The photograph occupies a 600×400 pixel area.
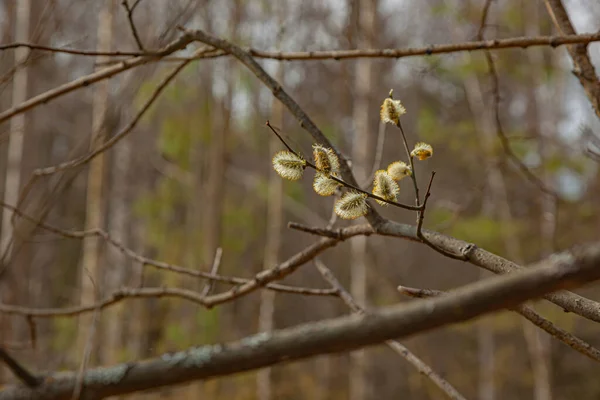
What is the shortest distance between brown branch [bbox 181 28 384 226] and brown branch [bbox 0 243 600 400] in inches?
32.1

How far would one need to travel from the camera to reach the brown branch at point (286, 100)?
1.60 meters

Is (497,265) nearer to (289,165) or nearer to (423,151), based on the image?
(423,151)

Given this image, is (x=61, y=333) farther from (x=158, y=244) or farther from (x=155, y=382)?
(x=155, y=382)

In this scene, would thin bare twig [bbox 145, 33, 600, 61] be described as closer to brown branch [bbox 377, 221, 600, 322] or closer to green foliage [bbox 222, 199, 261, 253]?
brown branch [bbox 377, 221, 600, 322]

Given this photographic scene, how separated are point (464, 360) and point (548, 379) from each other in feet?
24.0

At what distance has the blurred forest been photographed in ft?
21.5

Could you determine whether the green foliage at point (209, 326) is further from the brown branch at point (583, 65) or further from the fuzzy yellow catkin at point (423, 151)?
the fuzzy yellow catkin at point (423, 151)

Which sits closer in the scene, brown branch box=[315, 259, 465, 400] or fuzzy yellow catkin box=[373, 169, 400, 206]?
fuzzy yellow catkin box=[373, 169, 400, 206]

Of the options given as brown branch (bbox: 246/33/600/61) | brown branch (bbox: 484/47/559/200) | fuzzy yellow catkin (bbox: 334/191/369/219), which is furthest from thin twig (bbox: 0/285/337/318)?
brown branch (bbox: 484/47/559/200)

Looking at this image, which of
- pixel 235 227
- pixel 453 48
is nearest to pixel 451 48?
pixel 453 48

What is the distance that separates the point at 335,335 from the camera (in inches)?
28.2

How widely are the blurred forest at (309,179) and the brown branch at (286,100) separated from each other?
670mm

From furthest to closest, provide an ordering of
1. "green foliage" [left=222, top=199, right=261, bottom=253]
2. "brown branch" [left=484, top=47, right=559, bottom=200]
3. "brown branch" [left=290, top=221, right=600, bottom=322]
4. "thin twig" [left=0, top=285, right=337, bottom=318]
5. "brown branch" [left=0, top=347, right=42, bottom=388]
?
1. "green foliage" [left=222, top=199, right=261, bottom=253]
2. "brown branch" [left=484, top=47, right=559, bottom=200]
3. "thin twig" [left=0, top=285, right=337, bottom=318]
4. "brown branch" [left=290, top=221, right=600, bottom=322]
5. "brown branch" [left=0, top=347, right=42, bottom=388]

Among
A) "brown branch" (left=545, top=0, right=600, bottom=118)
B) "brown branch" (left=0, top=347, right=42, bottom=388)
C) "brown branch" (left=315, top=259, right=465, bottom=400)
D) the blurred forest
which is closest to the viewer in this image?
"brown branch" (left=0, top=347, right=42, bottom=388)
